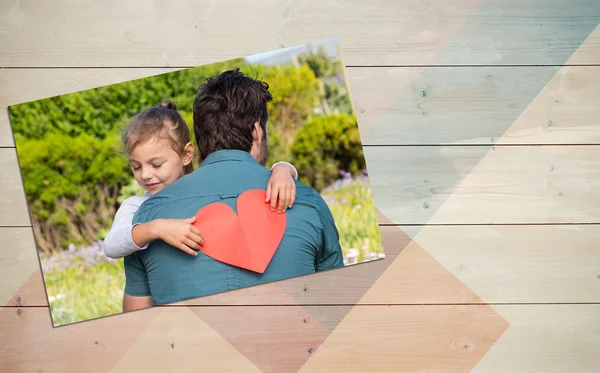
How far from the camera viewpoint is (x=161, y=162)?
6.89 feet

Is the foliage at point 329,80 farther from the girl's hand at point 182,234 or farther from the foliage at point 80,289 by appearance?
the foliage at point 80,289

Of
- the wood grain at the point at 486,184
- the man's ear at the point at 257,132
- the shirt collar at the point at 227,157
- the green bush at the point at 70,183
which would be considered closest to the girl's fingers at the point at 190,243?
the shirt collar at the point at 227,157

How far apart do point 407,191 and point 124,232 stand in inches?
34.9

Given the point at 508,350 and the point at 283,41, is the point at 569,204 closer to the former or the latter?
the point at 508,350

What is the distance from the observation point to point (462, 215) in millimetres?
2268

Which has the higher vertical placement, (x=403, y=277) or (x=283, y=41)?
(x=283, y=41)

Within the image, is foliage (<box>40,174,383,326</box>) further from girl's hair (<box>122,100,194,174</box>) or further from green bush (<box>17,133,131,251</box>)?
girl's hair (<box>122,100,194,174</box>)

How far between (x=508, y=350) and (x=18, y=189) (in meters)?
1.63

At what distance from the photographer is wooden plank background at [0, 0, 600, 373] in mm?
2215

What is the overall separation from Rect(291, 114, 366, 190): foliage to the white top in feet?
0.65

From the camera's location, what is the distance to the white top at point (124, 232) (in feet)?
6.76

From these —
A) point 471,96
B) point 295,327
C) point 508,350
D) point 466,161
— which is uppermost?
point 471,96

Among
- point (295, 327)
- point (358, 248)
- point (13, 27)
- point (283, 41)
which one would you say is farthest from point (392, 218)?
point (13, 27)

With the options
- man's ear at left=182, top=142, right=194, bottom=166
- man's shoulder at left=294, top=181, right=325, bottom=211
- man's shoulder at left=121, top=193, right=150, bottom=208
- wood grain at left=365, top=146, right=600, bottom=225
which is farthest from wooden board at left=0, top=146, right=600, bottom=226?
man's shoulder at left=121, top=193, right=150, bottom=208
